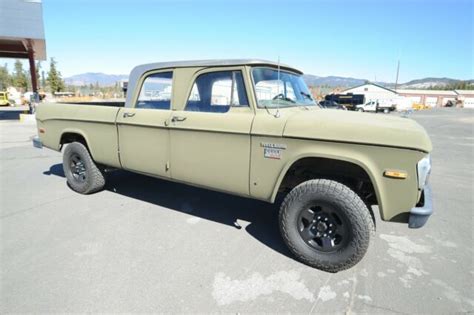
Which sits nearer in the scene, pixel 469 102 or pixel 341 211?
pixel 341 211

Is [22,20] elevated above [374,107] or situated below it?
above

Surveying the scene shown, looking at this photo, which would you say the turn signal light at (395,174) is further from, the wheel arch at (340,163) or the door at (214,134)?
the door at (214,134)

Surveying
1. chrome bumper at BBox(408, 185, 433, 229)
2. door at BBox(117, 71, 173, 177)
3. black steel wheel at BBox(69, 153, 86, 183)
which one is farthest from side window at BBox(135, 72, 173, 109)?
chrome bumper at BBox(408, 185, 433, 229)

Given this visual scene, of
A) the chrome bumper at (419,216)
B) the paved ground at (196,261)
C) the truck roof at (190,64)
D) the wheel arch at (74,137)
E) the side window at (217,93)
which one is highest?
the truck roof at (190,64)

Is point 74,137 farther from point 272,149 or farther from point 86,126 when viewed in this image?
point 272,149

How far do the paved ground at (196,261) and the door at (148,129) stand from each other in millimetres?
781

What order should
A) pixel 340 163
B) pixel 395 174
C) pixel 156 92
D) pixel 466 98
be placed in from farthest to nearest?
pixel 466 98
pixel 156 92
pixel 340 163
pixel 395 174

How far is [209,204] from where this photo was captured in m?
4.69

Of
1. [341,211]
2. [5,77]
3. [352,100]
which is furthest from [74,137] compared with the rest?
[5,77]

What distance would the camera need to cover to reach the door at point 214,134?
3.25 metres

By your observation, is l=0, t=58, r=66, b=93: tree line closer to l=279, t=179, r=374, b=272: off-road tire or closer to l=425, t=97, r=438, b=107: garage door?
l=279, t=179, r=374, b=272: off-road tire

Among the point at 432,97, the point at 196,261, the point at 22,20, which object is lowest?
the point at 196,261

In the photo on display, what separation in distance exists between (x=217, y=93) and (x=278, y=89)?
2.39ft

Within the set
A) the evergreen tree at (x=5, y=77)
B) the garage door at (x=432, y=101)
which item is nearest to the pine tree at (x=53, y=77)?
the evergreen tree at (x=5, y=77)
